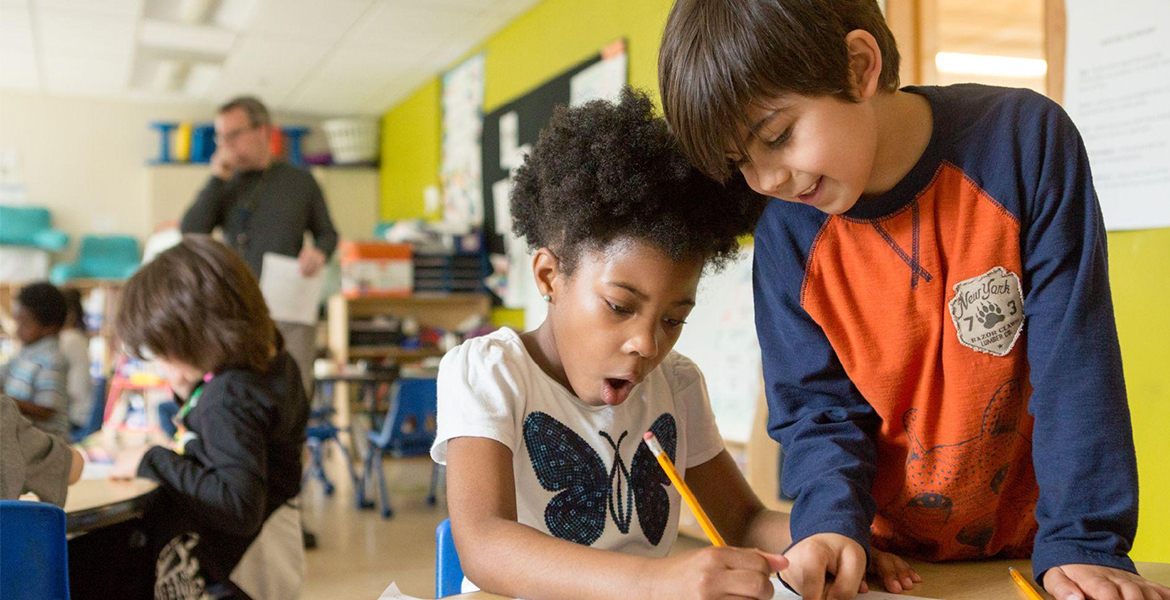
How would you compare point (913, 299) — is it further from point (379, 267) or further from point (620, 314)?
point (379, 267)

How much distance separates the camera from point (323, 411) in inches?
189

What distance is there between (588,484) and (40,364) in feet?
7.92

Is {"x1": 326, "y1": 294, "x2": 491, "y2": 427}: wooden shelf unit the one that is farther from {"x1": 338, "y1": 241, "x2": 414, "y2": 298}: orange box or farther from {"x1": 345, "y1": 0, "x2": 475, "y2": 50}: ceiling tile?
{"x1": 345, "y1": 0, "x2": 475, "y2": 50}: ceiling tile

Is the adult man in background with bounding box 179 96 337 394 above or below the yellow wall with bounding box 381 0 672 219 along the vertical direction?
below

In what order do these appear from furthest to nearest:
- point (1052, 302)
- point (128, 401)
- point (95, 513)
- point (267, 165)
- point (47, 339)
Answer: point (128, 401) → point (267, 165) → point (47, 339) → point (95, 513) → point (1052, 302)

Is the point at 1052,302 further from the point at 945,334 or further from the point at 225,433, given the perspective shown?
the point at 225,433

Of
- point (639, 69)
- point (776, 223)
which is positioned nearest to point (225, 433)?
point (776, 223)

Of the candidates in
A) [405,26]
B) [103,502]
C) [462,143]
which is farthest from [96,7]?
[103,502]

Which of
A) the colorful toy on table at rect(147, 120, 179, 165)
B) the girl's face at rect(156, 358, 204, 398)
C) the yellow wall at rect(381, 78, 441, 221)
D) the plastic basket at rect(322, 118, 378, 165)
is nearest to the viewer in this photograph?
the girl's face at rect(156, 358, 204, 398)

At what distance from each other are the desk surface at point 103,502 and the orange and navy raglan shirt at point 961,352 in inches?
Result: 34.1

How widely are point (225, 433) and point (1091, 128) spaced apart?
5.89 ft

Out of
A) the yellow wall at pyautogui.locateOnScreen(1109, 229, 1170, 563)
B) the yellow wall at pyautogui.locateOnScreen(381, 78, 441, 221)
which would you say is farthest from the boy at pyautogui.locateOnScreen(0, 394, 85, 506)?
the yellow wall at pyautogui.locateOnScreen(381, 78, 441, 221)

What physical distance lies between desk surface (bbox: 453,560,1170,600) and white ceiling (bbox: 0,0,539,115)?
4.22m

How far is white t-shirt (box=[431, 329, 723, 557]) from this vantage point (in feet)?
2.66
